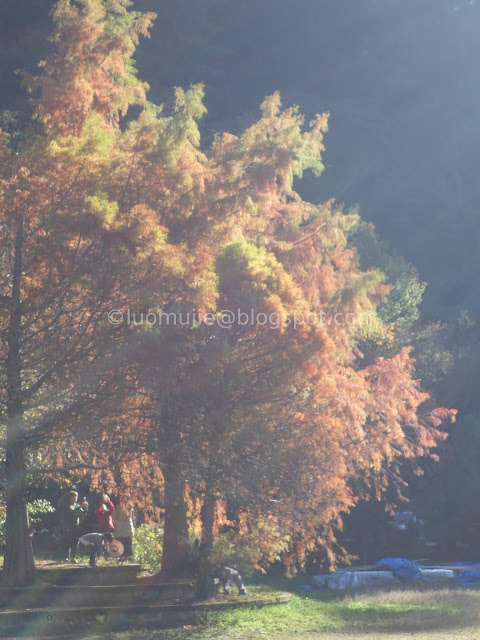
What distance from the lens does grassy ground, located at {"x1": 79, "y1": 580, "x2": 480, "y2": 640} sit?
35.1 feet

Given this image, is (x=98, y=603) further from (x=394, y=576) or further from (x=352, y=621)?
(x=394, y=576)

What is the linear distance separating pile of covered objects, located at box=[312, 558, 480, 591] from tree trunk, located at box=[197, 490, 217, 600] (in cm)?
710

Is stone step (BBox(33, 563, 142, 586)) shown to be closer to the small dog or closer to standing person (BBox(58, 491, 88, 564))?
the small dog

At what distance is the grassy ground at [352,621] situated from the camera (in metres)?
10.7

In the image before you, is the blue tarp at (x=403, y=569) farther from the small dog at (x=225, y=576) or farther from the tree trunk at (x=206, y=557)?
the tree trunk at (x=206, y=557)

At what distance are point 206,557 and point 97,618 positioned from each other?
230 centimetres

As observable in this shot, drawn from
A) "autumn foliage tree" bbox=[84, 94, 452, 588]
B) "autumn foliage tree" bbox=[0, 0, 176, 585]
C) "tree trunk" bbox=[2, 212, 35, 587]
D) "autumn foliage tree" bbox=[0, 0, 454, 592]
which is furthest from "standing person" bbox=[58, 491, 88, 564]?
"autumn foliage tree" bbox=[0, 0, 176, 585]

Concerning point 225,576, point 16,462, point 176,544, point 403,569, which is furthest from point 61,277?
point 403,569

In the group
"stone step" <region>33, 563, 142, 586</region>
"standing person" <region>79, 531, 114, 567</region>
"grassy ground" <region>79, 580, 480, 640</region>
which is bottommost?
"grassy ground" <region>79, 580, 480, 640</region>

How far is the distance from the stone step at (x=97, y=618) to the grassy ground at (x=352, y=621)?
14.5 inches

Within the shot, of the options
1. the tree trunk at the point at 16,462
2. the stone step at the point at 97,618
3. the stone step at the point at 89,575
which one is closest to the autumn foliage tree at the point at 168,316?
the tree trunk at the point at 16,462

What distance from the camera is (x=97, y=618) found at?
10844 mm

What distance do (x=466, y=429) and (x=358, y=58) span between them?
2726cm

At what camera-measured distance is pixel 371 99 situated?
4466 centimetres
